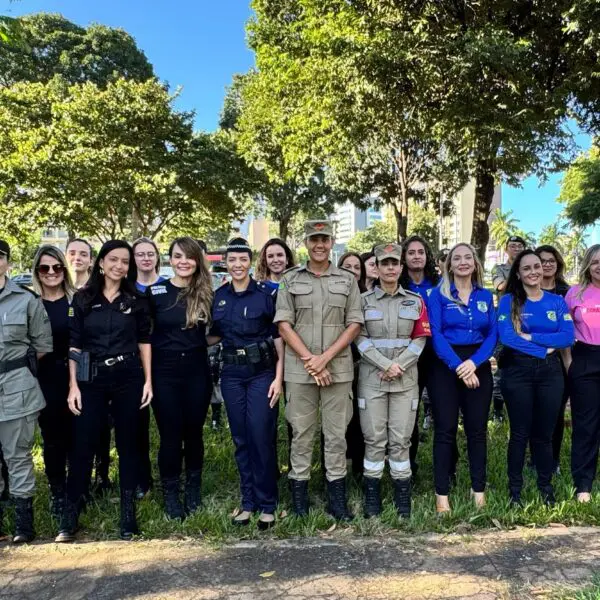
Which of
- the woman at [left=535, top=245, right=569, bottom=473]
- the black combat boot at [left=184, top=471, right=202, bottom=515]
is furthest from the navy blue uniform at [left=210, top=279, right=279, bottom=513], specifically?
the woman at [left=535, top=245, right=569, bottom=473]

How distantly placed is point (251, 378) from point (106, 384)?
38.9 inches

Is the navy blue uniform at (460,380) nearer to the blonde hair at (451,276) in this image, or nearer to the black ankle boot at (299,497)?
the blonde hair at (451,276)

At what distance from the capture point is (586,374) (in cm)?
411

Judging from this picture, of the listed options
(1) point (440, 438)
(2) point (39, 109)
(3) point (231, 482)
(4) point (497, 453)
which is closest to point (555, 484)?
(4) point (497, 453)

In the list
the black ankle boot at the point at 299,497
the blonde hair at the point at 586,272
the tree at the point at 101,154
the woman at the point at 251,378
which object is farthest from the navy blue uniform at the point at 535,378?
the tree at the point at 101,154

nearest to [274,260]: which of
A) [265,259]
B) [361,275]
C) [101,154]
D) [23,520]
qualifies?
[265,259]

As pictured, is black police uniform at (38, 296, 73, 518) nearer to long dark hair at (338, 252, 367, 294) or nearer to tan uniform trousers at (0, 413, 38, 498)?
tan uniform trousers at (0, 413, 38, 498)

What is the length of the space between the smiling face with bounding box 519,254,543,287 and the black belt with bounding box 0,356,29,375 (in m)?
3.63

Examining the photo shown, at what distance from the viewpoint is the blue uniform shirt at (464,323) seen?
3.95 meters

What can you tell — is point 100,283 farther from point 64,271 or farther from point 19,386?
point 19,386

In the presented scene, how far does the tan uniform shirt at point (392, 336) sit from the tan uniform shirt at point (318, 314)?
133 millimetres

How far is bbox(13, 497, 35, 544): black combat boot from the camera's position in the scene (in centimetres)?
361

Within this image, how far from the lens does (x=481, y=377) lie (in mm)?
3953

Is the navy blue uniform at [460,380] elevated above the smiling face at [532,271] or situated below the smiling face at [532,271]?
below
